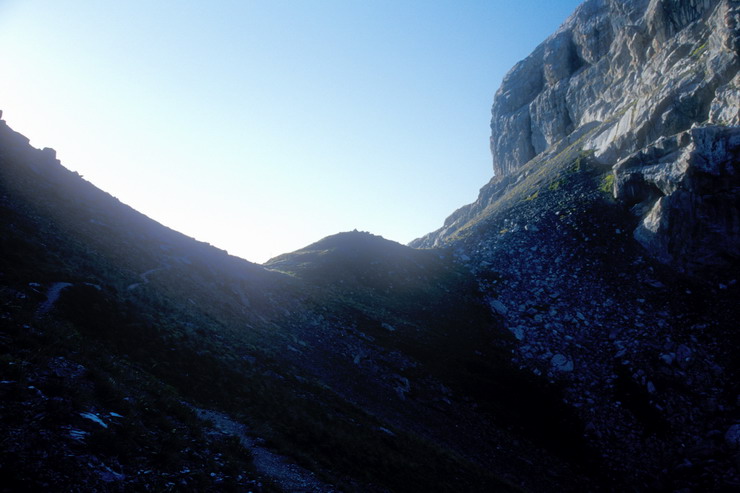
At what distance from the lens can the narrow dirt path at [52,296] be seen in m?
18.8

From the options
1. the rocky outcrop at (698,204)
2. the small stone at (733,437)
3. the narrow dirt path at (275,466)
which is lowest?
the narrow dirt path at (275,466)

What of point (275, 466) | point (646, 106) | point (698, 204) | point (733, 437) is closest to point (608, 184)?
point (646, 106)

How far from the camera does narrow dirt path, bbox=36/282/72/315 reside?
18.8 meters

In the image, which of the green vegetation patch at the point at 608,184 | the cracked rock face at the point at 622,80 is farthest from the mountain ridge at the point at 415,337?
the green vegetation patch at the point at 608,184

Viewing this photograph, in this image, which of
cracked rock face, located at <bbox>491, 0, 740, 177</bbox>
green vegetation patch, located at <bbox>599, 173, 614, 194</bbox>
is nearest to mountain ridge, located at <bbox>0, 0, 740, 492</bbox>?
cracked rock face, located at <bbox>491, 0, 740, 177</bbox>

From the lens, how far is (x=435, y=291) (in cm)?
5334

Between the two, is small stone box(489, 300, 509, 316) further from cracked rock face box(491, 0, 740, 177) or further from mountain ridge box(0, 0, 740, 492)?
cracked rock face box(491, 0, 740, 177)

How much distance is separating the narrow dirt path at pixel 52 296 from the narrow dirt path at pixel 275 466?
32.0ft

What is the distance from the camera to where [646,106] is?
60.9m

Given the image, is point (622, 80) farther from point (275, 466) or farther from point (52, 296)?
point (52, 296)

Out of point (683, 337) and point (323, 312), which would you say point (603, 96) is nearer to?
point (683, 337)

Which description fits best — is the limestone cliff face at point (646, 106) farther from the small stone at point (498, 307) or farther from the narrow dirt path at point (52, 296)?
the narrow dirt path at point (52, 296)

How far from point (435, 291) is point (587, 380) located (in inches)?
888

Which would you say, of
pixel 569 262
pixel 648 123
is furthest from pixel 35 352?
pixel 648 123
